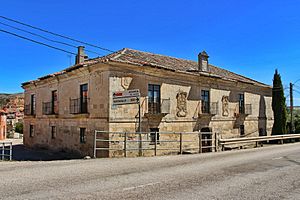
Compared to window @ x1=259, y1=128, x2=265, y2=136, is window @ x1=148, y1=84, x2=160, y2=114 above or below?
above

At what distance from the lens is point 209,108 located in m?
20.9

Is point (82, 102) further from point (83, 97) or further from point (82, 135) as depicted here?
point (82, 135)

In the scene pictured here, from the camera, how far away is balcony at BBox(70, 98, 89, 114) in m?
17.1

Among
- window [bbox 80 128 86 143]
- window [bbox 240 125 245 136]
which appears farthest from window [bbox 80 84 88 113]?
window [bbox 240 125 245 136]

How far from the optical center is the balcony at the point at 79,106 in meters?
17.1

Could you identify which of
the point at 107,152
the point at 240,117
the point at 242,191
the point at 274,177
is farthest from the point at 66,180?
the point at 240,117

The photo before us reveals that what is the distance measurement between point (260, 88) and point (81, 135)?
1822cm

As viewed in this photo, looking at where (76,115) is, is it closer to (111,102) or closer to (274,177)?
(111,102)

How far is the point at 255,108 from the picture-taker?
26.0 metres

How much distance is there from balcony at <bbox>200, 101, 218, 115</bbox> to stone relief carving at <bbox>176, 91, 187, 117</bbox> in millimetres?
2065

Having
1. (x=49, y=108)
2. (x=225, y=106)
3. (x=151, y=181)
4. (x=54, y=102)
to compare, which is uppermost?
(x=54, y=102)

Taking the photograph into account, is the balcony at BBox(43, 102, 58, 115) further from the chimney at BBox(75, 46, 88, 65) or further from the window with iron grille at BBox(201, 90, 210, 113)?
the window with iron grille at BBox(201, 90, 210, 113)

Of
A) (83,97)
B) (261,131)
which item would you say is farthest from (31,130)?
(261,131)

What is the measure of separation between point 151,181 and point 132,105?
8.80 m
